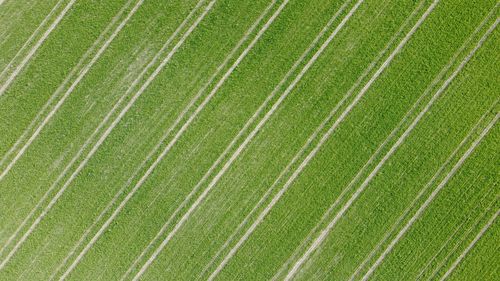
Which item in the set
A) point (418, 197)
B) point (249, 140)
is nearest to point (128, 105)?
point (249, 140)

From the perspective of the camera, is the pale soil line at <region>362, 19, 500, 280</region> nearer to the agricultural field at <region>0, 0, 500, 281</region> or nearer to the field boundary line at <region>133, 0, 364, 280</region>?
the agricultural field at <region>0, 0, 500, 281</region>

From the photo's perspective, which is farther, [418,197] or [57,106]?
[57,106]

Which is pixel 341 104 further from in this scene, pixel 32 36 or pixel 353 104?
pixel 32 36

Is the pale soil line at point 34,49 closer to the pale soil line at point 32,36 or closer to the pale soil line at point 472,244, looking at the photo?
the pale soil line at point 32,36

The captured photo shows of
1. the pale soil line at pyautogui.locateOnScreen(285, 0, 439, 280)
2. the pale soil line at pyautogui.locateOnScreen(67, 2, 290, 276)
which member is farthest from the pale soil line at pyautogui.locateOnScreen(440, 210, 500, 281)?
the pale soil line at pyautogui.locateOnScreen(67, 2, 290, 276)

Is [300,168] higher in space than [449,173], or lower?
lower

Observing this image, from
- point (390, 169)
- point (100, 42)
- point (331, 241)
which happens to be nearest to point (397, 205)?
point (390, 169)

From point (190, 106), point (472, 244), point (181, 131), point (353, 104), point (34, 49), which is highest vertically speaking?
point (353, 104)

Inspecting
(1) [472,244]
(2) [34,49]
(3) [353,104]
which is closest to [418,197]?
(1) [472,244]
